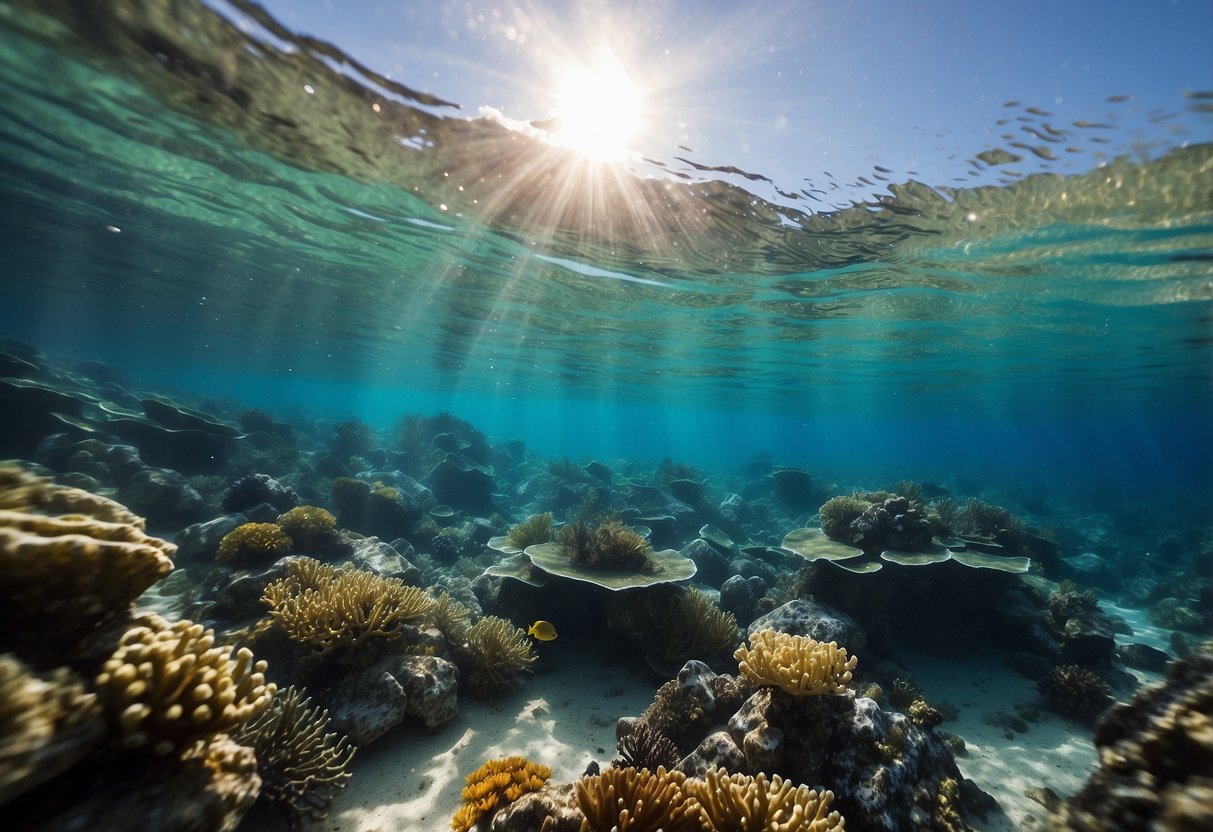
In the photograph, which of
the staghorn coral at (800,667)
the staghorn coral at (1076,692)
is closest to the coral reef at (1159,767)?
the staghorn coral at (800,667)

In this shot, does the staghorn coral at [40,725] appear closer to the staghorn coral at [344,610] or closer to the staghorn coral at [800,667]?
the staghorn coral at [344,610]

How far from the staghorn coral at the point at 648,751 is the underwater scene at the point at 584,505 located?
0.04m

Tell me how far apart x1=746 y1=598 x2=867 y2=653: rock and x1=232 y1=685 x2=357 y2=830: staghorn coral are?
6.08m

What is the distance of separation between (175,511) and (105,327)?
4706 cm

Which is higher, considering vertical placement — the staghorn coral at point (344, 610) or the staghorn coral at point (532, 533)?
the staghorn coral at point (344, 610)

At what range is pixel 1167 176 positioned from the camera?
9.30 m

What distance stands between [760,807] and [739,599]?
7.50m

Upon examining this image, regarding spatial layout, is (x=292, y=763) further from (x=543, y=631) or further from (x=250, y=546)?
(x=250, y=546)

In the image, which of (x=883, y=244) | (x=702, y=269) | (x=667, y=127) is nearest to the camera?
(x=667, y=127)

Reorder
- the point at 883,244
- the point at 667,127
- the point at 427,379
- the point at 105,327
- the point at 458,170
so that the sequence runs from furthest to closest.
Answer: the point at 427,379, the point at 105,327, the point at 883,244, the point at 458,170, the point at 667,127

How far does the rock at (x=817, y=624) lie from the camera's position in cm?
793

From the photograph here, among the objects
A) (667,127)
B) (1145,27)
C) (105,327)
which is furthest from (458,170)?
(105,327)

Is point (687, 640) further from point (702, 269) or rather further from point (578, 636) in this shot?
point (702, 269)

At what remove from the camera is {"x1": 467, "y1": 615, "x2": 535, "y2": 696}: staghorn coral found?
7.11 meters
